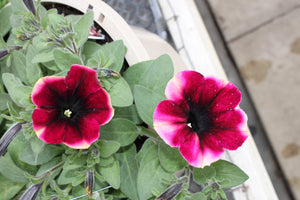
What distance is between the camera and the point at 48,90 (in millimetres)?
453

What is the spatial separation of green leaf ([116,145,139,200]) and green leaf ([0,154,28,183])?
186 mm

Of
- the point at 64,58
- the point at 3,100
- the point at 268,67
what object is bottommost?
the point at 268,67

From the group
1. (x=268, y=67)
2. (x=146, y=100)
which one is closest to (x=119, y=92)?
(x=146, y=100)

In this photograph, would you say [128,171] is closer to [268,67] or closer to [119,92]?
[119,92]

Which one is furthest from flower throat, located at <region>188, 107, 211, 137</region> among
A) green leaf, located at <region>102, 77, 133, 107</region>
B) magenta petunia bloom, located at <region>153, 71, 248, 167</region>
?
green leaf, located at <region>102, 77, 133, 107</region>

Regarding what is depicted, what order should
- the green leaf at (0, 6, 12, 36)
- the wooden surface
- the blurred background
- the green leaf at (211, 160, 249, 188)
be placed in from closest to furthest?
1. the green leaf at (211, 160, 249, 188)
2. the green leaf at (0, 6, 12, 36)
3. the wooden surface
4. the blurred background

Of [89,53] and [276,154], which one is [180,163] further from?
[276,154]

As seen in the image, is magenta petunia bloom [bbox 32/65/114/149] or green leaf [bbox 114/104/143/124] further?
green leaf [bbox 114/104/143/124]

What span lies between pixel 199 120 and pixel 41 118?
0.79ft

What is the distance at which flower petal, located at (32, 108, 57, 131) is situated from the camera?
0.44 m

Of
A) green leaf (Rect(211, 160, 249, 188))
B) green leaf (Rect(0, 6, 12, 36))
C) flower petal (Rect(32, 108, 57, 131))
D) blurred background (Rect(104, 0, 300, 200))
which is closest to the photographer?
flower petal (Rect(32, 108, 57, 131))

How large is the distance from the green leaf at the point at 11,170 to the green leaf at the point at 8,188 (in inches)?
1.4

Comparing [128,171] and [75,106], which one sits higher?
[75,106]

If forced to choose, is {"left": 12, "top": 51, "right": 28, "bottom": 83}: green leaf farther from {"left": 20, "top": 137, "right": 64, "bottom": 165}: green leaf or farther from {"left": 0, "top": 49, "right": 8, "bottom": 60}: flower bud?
{"left": 20, "top": 137, "right": 64, "bottom": 165}: green leaf
